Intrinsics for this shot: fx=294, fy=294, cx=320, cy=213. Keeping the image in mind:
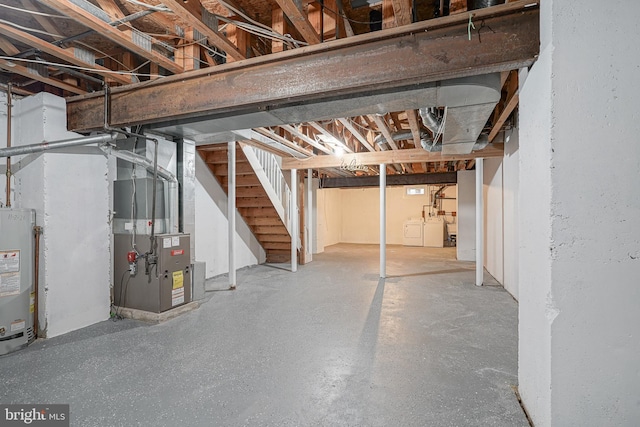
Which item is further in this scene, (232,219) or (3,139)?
(232,219)

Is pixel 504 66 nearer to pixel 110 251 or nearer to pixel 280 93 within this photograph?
pixel 280 93

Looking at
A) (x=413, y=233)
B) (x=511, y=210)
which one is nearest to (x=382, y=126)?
(x=511, y=210)

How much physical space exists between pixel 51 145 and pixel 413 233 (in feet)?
27.5

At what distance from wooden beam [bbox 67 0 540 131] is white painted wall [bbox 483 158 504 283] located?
134 inches

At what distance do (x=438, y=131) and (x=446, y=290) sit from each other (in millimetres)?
2132

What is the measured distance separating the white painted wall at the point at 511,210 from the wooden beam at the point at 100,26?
3.73 metres

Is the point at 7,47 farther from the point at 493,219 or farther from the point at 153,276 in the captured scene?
the point at 493,219

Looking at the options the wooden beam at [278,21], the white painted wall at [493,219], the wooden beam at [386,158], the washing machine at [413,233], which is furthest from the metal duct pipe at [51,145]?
the washing machine at [413,233]

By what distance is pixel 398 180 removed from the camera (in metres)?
7.39

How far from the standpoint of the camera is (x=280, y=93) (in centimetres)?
184

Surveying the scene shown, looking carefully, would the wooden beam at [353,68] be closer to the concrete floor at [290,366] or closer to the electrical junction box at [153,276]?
the electrical junction box at [153,276]

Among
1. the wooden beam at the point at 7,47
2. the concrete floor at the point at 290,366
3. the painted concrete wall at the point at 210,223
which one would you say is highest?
the wooden beam at the point at 7,47

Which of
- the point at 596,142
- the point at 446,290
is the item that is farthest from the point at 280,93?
the point at 446,290

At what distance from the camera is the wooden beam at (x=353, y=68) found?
56.6 inches
